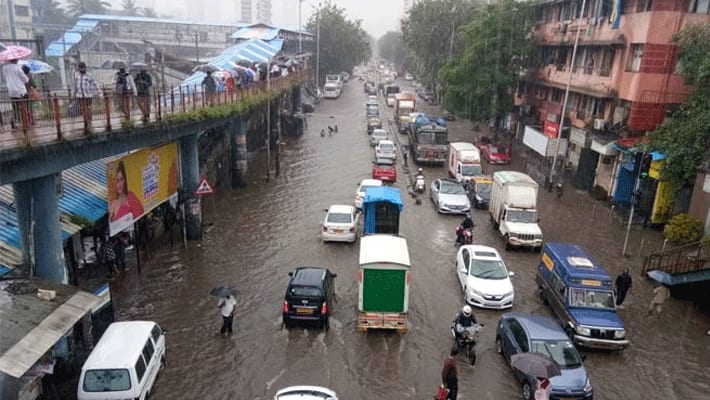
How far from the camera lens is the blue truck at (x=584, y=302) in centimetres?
1423

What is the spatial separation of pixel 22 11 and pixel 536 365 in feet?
270

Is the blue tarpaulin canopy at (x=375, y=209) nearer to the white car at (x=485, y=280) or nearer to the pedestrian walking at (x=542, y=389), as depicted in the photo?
the white car at (x=485, y=280)

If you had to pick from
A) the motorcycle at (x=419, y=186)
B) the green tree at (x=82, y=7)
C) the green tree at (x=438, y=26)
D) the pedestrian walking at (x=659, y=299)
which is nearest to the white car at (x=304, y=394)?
the pedestrian walking at (x=659, y=299)

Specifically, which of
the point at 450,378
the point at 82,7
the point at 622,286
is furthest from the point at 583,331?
the point at 82,7

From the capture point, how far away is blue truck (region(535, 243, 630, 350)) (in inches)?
560

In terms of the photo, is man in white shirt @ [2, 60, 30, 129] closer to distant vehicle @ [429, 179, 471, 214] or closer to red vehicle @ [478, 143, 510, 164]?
distant vehicle @ [429, 179, 471, 214]

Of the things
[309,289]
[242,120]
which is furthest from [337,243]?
[242,120]

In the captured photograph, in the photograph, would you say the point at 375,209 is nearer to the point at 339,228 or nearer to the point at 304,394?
the point at 339,228

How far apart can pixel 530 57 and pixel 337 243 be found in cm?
2936

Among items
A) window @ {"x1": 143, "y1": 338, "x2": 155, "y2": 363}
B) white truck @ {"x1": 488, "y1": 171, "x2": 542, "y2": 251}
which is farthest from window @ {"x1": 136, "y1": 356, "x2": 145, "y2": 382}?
white truck @ {"x1": 488, "y1": 171, "x2": 542, "y2": 251}

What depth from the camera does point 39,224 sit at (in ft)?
42.6

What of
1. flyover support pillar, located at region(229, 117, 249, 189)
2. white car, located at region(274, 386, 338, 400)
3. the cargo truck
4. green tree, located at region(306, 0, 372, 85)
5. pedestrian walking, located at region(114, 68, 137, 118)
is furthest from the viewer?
green tree, located at region(306, 0, 372, 85)

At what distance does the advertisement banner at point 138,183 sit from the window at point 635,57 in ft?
76.8

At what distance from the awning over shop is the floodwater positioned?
9.58 ft
